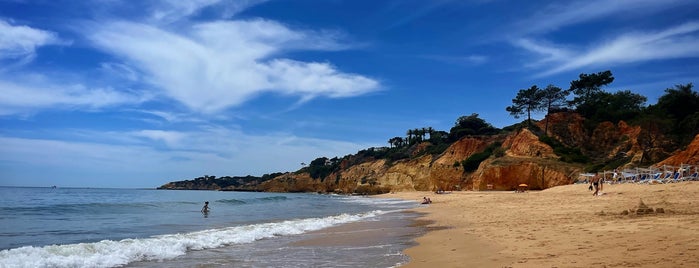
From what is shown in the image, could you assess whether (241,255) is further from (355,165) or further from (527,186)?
(355,165)

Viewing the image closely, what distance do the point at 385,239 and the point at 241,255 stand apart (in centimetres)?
425

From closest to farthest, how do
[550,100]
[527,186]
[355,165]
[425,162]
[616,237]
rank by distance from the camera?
[616,237] < [527,186] < [550,100] < [425,162] < [355,165]

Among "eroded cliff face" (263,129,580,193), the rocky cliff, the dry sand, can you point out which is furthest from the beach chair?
the dry sand

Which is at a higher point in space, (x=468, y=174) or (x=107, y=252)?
(x=468, y=174)

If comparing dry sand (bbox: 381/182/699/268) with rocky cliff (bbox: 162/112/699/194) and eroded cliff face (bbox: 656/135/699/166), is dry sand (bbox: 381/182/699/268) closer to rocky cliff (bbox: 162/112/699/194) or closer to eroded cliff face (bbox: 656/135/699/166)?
eroded cliff face (bbox: 656/135/699/166)

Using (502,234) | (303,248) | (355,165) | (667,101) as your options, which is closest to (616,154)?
(667,101)

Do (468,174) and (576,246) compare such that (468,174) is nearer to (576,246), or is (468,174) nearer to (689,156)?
(689,156)

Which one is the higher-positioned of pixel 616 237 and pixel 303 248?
pixel 616 237

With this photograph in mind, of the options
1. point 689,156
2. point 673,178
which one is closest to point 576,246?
point 673,178

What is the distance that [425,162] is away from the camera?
72562mm

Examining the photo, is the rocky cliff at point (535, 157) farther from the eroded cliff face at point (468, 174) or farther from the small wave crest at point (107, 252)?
the small wave crest at point (107, 252)

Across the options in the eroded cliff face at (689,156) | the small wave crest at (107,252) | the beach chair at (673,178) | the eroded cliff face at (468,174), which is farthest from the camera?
the eroded cliff face at (468,174)

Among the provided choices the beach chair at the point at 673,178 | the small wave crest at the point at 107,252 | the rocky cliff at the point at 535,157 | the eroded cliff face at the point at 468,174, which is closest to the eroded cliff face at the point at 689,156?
the rocky cliff at the point at 535,157

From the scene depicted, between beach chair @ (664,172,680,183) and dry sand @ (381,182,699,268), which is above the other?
beach chair @ (664,172,680,183)
